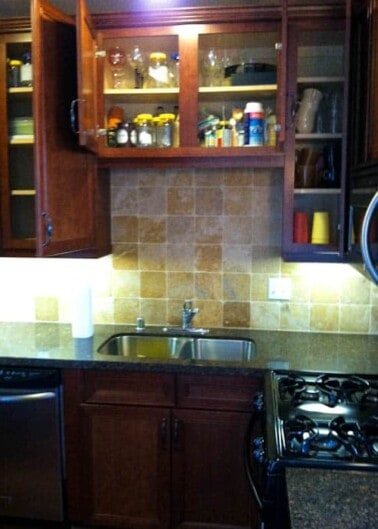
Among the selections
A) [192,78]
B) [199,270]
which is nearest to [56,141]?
[192,78]

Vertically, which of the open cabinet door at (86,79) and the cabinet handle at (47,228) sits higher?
the open cabinet door at (86,79)

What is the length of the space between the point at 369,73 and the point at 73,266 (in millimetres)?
1657

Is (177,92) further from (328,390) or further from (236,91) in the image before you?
(328,390)

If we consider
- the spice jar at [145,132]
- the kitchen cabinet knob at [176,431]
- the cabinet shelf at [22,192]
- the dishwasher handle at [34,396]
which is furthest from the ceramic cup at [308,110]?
the dishwasher handle at [34,396]

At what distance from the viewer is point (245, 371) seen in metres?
1.93

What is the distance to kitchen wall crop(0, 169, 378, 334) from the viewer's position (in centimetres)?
240

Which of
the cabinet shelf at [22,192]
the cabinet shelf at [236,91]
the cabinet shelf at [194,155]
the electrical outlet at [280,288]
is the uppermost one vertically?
the cabinet shelf at [236,91]

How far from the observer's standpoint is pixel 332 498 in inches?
41.8

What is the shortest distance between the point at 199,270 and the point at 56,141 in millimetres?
956

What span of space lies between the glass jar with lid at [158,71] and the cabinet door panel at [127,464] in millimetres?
1440

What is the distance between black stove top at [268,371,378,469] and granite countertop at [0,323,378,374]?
142 millimetres

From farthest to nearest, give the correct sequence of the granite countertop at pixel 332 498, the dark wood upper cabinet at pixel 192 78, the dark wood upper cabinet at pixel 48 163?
the dark wood upper cabinet at pixel 192 78, the dark wood upper cabinet at pixel 48 163, the granite countertop at pixel 332 498

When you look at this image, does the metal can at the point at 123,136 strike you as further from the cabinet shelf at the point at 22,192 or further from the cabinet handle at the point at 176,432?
the cabinet handle at the point at 176,432

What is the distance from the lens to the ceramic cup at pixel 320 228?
2162 mm
